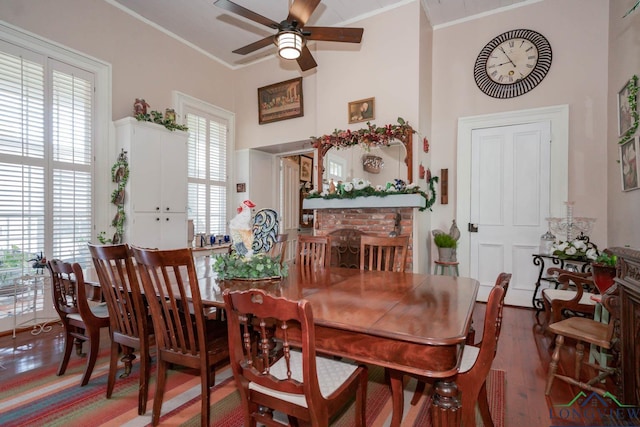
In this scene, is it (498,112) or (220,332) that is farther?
(498,112)

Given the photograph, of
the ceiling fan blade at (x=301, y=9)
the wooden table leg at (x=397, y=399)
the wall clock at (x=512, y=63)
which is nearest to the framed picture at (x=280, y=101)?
the ceiling fan blade at (x=301, y=9)

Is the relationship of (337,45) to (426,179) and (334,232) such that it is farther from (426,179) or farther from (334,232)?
(334,232)

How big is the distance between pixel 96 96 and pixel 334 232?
3358mm

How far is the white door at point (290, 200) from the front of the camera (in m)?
6.09

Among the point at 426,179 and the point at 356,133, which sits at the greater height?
the point at 356,133

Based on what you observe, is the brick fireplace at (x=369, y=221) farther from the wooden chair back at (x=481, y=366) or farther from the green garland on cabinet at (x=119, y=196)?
the wooden chair back at (x=481, y=366)

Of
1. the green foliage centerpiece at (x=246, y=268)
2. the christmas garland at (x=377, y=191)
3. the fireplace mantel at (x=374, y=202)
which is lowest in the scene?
the green foliage centerpiece at (x=246, y=268)

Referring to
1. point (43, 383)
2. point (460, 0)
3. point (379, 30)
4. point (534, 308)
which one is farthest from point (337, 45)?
point (43, 383)

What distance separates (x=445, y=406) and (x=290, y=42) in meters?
2.68

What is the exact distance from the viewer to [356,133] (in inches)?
165

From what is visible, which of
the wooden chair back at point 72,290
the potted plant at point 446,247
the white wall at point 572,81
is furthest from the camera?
the potted plant at point 446,247

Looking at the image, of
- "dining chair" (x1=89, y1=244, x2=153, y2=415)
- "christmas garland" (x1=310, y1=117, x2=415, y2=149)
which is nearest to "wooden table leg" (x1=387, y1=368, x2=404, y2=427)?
"dining chair" (x1=89, y1=244, x2=153, y2=415)

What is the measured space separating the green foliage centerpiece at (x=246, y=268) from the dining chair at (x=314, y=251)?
0.77 meters

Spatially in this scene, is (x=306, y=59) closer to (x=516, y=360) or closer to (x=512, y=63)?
(x=512, y=63)
